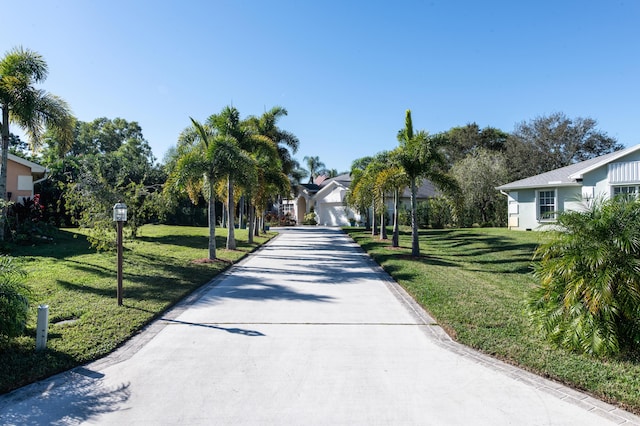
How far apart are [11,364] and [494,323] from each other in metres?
6.66

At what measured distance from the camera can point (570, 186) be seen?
20609 millimetres

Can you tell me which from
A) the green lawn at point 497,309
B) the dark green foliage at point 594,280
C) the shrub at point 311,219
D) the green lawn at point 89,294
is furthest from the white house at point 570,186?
the shrub at point 311,219

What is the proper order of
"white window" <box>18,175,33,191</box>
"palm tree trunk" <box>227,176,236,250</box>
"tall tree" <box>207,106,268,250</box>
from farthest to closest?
"white window" <box>18,175,33,191</box> → "palm tree trunk" <box>227,176,236,250</box> → "tall tree" <box>207,106,268,250</box>

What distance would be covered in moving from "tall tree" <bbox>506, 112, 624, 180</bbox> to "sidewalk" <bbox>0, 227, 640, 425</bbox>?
102 ft

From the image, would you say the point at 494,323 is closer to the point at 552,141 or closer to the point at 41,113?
the point at 41,113

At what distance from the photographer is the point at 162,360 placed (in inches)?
202

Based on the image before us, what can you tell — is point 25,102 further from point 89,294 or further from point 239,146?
point 89,294

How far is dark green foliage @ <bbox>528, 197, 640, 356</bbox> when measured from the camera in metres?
4.96

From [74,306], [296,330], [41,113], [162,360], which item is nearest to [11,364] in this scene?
[162,360]

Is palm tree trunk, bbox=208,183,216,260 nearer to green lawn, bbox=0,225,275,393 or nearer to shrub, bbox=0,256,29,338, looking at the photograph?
green lawn, bbox=0,225,275,393

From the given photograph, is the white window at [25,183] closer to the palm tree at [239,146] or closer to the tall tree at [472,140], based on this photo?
the palm tree at [239,146]

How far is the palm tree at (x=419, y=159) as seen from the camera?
14.1 meters

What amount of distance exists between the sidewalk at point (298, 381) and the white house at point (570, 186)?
12.0 m

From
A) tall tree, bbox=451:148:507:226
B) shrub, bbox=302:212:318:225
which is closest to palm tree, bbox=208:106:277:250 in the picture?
tall tree, bbox=451:148:507:226
